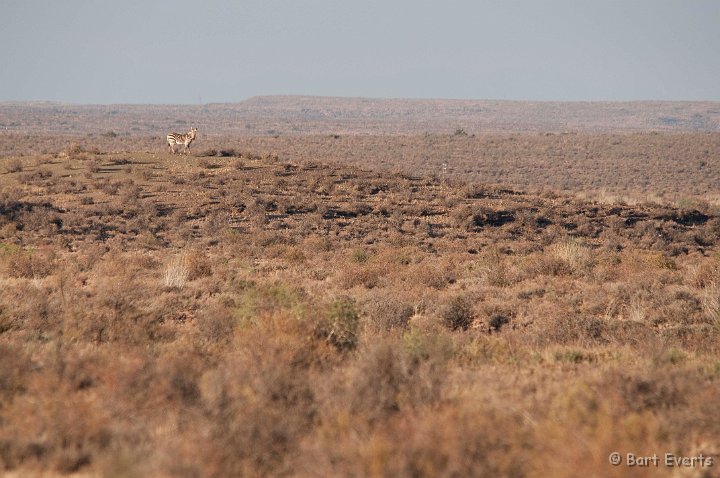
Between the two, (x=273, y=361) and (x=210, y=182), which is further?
(x=210, y=182)

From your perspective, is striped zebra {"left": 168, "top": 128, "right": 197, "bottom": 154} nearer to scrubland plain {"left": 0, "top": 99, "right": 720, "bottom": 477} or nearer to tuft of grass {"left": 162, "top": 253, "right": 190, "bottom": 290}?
scrubland plain {"left": 0, "top": 99, "right": 720, "bottom": 477}

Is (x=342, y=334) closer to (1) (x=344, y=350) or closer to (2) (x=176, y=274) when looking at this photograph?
(1) (x=344, y=350)

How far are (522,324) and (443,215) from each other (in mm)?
17169

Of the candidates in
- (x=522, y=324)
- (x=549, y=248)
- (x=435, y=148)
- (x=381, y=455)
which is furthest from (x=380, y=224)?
(x=435, y=148)

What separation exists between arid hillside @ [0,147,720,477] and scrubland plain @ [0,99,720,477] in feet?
0.11

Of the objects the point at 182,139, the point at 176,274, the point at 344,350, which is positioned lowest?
the point at 176,274

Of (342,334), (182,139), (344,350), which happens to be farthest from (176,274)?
(182,139)

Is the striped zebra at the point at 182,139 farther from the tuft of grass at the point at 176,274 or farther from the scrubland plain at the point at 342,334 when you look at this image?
the tuft of grass at the point at 176,274

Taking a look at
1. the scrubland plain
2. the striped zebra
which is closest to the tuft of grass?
the scrubland plain

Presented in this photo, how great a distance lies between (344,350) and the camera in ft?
30.0

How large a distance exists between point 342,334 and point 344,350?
413 mm

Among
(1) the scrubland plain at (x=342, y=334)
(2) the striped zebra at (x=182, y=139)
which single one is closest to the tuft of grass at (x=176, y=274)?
(1) the scrubland plain at (x=342, y=334)

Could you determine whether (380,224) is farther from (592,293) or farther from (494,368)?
(494,368)

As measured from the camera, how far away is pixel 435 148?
241ft
